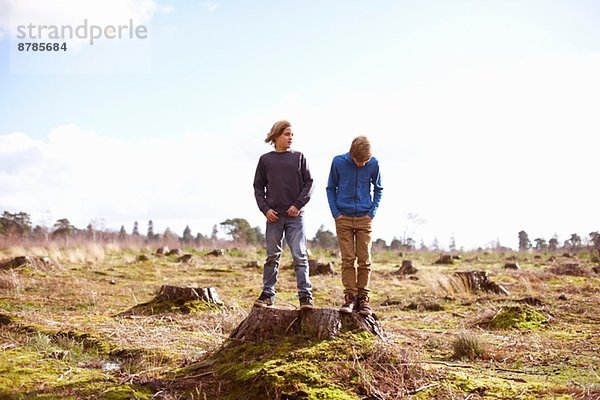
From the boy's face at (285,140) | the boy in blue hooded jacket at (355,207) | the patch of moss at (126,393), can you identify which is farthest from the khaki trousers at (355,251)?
the patch of moss at (126,393)

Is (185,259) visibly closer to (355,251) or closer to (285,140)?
(285,140)

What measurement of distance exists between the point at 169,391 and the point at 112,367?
44.3 inches

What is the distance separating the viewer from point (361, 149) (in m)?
5.79

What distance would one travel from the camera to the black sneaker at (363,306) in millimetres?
5263

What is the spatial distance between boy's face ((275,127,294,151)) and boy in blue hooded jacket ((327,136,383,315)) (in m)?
0.56

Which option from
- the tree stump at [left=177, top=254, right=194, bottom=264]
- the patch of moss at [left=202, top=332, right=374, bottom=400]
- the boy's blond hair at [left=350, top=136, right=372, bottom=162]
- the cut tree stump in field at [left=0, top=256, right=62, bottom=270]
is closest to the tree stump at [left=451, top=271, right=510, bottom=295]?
the boy's blond hair at [left=350, top=136, right=372, bottom=162]

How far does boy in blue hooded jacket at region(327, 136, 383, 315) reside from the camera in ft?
18.9

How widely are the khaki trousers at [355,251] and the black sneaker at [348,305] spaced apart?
42mm

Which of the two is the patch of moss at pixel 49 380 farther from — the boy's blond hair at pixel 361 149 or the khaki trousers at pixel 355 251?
the boy's blond hair at pixel 361 149

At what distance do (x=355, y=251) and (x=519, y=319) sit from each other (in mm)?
3844

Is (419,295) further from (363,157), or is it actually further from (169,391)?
(169,391)

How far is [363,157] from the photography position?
19.1ft

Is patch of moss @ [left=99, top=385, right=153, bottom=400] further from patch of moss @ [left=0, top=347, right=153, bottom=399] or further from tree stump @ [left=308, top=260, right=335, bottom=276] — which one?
tree stump @ [left=308, top=260, right=335, bottom=276]

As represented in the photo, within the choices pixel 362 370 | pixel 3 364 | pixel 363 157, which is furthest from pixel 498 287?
pixel 3 364
